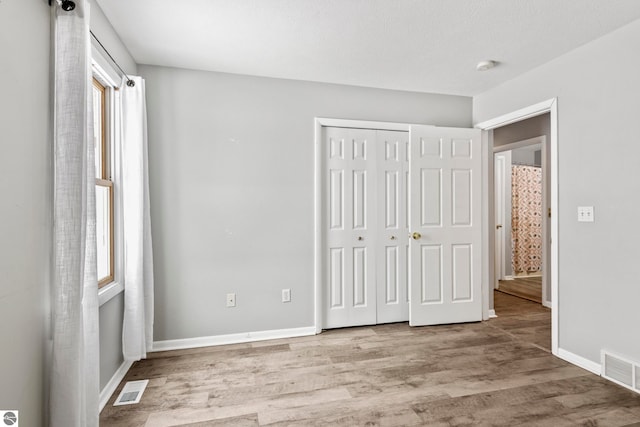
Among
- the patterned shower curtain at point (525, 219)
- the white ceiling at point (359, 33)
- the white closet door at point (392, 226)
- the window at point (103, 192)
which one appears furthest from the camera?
the patterned shower curtain at point (525, 219)

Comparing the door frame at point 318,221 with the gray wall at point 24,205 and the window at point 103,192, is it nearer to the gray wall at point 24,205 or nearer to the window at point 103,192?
the window at point 103,192

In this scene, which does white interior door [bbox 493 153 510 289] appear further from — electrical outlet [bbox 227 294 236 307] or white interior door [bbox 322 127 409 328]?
electrical outlet [bbox 227 294 236 307]

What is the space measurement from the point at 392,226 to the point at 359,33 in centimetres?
191

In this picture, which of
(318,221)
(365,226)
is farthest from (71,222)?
(365,226)

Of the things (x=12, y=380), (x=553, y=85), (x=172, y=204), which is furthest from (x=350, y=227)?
(x=12, y=380)

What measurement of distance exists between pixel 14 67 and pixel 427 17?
2226 millimetres

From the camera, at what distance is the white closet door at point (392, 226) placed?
345 cm

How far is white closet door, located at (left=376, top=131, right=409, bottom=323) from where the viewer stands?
11.3 ft

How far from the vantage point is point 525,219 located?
602cm

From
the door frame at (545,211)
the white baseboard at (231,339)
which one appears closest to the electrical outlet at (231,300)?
the white baseboard at (231,339)

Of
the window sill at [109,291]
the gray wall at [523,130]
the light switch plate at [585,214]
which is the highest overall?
the gray wall at [523,130]

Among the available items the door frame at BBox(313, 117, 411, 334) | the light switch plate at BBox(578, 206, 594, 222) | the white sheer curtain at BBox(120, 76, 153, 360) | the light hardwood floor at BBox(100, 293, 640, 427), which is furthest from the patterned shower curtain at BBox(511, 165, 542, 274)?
the white sheer curtain at BBox(120, 76, 153, 360)

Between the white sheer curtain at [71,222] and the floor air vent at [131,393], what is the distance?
58cm

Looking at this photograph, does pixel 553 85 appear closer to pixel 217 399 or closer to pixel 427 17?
pixel 427 17
